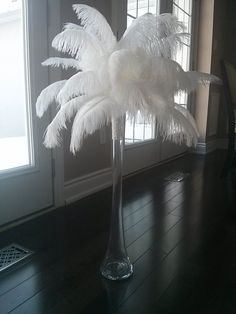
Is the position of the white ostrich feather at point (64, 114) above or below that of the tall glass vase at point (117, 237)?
above

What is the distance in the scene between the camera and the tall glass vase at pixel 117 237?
1.04m

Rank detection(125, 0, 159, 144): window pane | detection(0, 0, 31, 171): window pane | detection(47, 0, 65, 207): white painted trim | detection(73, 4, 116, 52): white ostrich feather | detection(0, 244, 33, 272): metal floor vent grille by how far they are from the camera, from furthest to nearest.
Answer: detection(125, 0, 159, 144): window pane < detection(47, 0, 65, 207): white painted trim < detection(0, 0, 31, 171): window pane < detection(0, 244, 33, 272): metal floor vent grille < detection(73, 4, 116, 52): white ostrich feather

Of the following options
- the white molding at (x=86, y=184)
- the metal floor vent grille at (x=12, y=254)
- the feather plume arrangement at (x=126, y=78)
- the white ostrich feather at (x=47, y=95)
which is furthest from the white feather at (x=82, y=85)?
the white molding at (x=86, y=184)

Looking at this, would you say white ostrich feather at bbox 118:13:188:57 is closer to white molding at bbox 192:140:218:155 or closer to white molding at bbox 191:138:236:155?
white molding at bbox 191:138:236:155

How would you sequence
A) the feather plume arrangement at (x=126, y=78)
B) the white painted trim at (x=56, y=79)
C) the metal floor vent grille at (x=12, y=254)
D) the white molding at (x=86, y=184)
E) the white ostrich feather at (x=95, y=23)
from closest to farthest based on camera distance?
the feather plume arrangement at (x=126, y=78) → the white ostrich feather at (x=95, y=23) → the metal floor vent grille at (x=12, y=254) → the white painted trim at (x=56, y=79) → the white molding at (x=86, y=184)

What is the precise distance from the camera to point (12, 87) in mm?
1567

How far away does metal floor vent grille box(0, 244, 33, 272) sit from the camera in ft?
4.02

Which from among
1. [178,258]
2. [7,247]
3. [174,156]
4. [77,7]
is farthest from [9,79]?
[174,156]

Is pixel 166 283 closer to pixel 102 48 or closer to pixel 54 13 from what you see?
pixel 102 48

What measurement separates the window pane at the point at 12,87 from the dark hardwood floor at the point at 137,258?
0.44 meters

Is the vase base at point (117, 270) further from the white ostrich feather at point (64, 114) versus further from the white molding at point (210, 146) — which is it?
the white molding at point (210, 146)

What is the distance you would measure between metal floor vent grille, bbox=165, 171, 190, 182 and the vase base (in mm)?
1519

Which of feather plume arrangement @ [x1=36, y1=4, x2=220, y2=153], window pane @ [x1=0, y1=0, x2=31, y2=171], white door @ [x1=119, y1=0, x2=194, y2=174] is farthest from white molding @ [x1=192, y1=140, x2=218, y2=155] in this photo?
feather plume arrangement @ [x1=36, y1=4, x2=220, y2=153]

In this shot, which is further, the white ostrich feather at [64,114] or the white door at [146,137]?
the white door at [146,137]
